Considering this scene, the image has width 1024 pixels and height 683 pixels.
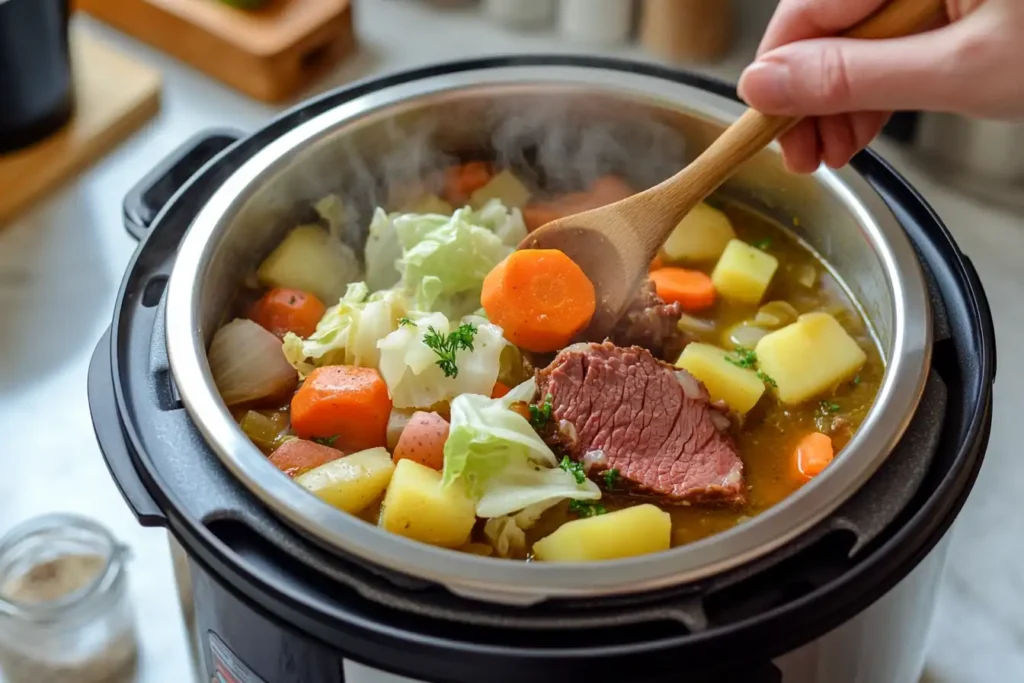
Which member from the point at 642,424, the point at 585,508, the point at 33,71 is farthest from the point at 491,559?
the point at 33,71

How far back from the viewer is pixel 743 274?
72.7 inches

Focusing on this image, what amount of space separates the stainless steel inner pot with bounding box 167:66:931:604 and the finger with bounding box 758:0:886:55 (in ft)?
0.62

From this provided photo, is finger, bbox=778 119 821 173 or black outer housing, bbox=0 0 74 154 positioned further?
black outer housing, bbox=0 0 74 154

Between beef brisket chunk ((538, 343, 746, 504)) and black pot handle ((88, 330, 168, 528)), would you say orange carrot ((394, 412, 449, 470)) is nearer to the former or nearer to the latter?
beef brisket chunk ((538, 343, 746, 504))

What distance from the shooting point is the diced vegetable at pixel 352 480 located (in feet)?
4.68

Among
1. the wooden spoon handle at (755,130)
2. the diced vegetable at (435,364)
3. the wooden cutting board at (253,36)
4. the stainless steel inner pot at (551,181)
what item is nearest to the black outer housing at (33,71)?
the wooden cutting board at (253,36)

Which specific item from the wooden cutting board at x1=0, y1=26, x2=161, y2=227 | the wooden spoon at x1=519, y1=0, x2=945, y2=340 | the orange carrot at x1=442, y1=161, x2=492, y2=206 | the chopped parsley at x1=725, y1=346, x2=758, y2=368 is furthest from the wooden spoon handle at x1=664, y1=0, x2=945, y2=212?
the wooden cutting board at x1=0, y1=26, x2=161, y2=227

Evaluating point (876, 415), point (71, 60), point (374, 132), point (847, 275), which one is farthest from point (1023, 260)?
point (71, 60)

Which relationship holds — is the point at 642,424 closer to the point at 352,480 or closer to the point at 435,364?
the point at 435,364

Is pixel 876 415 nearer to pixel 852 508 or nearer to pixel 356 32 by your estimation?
pixel 852 508

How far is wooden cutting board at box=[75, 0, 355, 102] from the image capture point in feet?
8.18

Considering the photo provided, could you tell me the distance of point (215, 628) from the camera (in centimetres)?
135

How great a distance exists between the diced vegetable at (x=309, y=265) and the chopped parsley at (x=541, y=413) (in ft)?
1.52

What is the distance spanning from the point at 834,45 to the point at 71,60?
1722 millimetres
